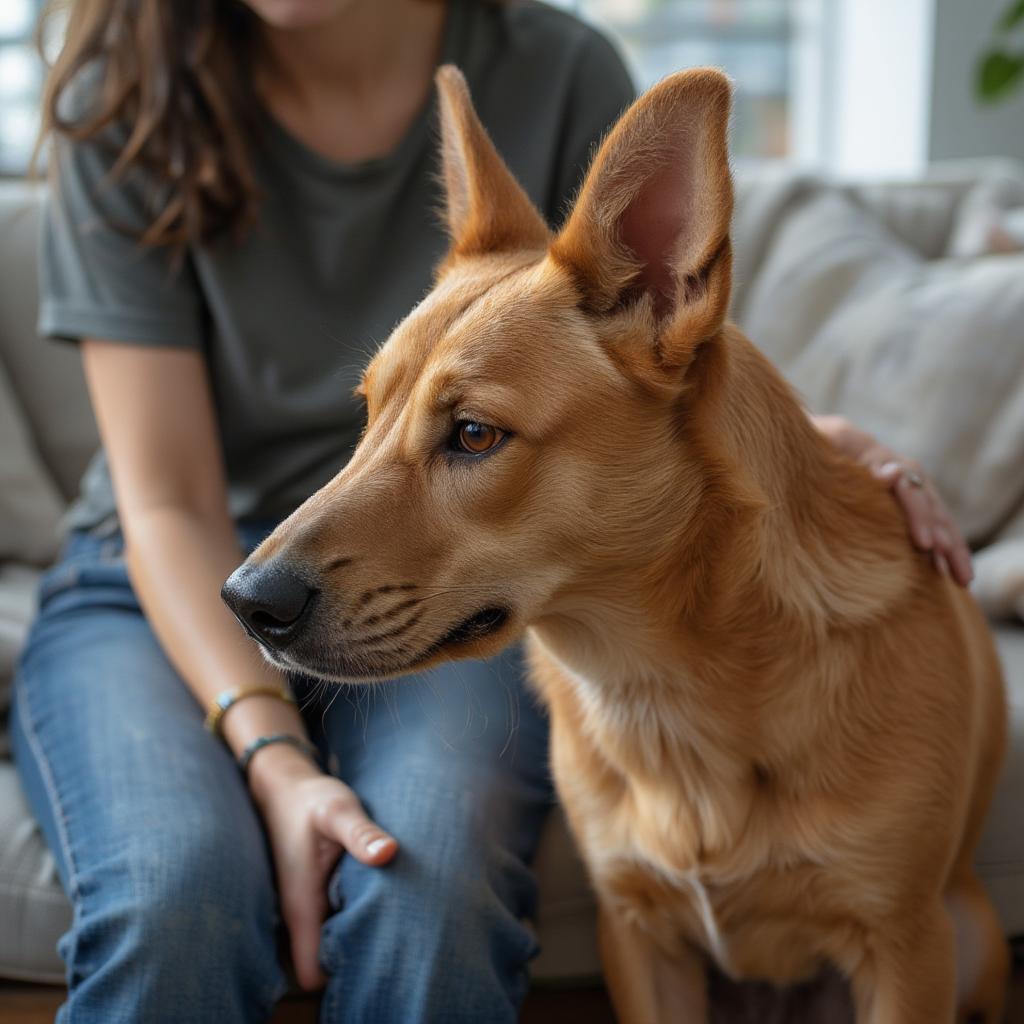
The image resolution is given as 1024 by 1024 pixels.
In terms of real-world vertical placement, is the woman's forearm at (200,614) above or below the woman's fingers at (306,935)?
above

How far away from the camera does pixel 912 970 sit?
3.91ft

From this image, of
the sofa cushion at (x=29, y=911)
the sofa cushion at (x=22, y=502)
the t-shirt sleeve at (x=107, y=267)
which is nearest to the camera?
the sofa cushion at (x=29, y=911)

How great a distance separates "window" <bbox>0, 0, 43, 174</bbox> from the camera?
388 centimetres

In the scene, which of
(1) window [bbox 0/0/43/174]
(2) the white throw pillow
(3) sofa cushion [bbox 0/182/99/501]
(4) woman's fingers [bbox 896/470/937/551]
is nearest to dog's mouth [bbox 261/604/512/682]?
(4) woman's fingers [bbox 896/470/937/551]

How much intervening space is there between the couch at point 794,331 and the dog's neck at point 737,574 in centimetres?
43

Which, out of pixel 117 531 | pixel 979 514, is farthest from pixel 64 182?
pixel 979 514

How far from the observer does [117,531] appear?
1683 mm

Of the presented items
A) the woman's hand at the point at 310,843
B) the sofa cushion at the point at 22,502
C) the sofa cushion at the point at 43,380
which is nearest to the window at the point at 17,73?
the sofa cushion at the point at 43,380

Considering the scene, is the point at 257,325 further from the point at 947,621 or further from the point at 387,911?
the point at 947,621

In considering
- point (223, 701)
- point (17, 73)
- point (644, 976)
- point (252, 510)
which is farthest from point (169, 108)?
point (17, 73)

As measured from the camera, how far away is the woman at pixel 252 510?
3.87 feet

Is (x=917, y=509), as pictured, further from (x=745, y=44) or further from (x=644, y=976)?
(x=745, y=44)

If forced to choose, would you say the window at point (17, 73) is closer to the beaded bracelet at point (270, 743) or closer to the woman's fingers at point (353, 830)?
the beaded bracelet at point (270, 743)

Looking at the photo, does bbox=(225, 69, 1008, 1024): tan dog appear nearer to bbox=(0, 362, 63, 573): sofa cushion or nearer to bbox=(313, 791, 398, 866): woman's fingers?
bbox=(313, 791, 398, 866): woman's fingers
